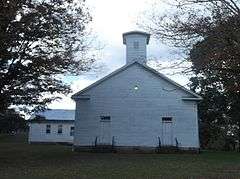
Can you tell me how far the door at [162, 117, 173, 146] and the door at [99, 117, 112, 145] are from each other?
4.24 m

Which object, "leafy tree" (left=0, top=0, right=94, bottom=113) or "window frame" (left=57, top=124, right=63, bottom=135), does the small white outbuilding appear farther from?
"leafy tree" (left=0, top=0, right=94, bottom=113)

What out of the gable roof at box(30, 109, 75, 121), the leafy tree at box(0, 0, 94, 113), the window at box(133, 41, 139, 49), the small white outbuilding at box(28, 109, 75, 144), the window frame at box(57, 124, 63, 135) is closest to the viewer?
the leafy tree at box(0, 0, 94, 113)

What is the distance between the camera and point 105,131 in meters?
39.3

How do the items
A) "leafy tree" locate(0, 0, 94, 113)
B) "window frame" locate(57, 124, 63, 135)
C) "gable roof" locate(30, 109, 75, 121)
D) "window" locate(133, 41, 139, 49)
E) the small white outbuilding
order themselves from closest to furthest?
"leafy tree" locate(0, 0, 94, 113) → "window" locate(133, 41, 139, 49) → the small white outbuilding → "window frame" locate(57, 124, 63, 135) → "gable roof" locate(30, 109, 75, 121)

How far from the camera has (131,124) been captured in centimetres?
3912

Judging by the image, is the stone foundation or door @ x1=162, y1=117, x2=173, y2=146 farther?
door @ x1=162, y1=117, x2=173, y2=146

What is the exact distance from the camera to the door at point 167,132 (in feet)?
127

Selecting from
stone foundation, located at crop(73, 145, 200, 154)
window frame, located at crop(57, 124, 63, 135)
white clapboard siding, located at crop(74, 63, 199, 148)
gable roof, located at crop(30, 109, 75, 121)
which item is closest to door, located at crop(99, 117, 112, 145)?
white clapboard siding, located at crop(74, 63, 199, 148)

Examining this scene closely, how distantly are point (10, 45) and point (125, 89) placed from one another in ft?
49.4

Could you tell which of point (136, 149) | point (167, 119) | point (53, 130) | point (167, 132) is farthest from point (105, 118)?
point (53, 130)

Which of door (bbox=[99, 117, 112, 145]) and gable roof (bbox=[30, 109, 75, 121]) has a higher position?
gable roof (bbox=[30, 109, 75, 121])

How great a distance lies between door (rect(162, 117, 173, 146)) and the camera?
38812 millimetres

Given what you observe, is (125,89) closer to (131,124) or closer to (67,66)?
(131,124)

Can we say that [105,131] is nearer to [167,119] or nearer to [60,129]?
[167,119]
